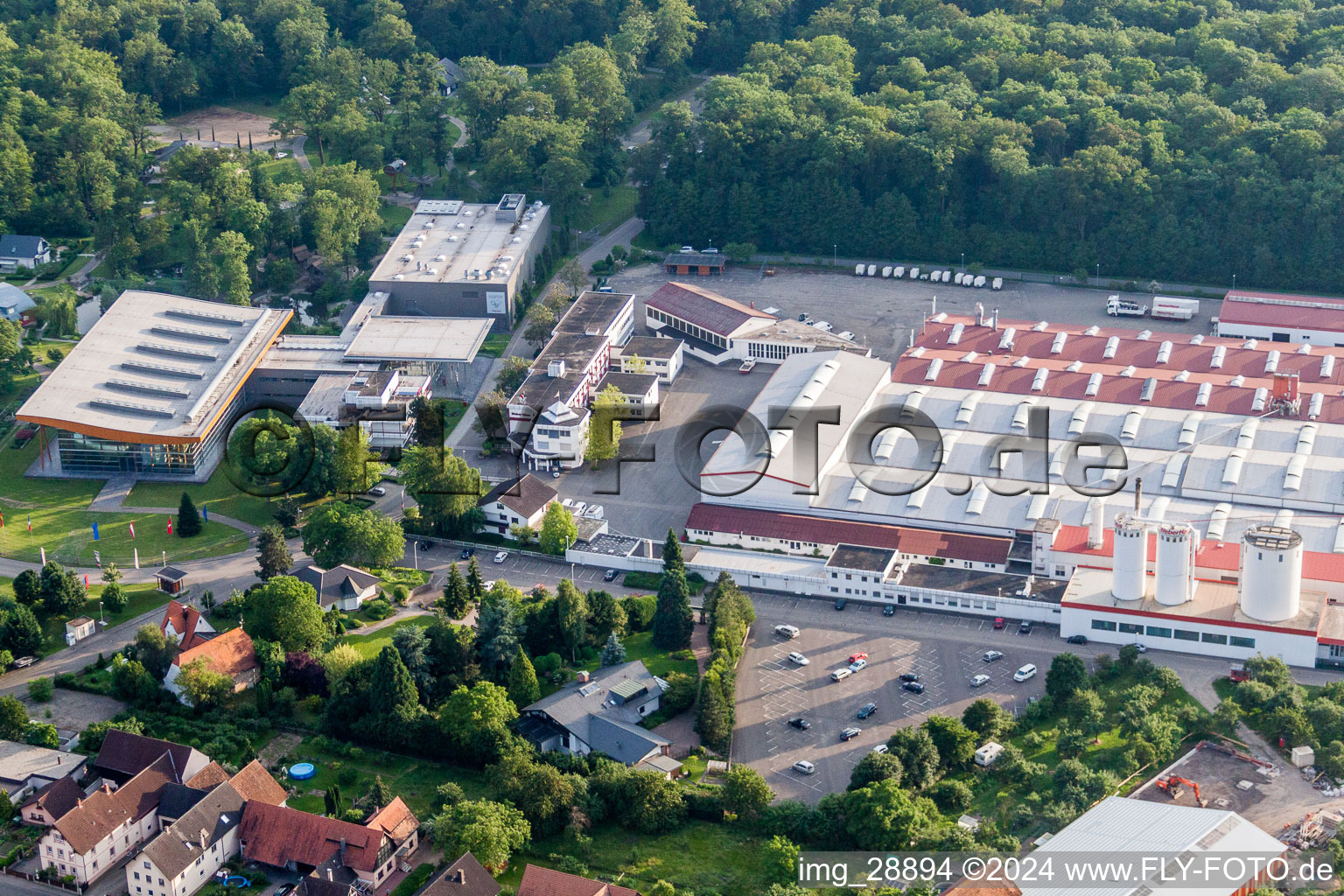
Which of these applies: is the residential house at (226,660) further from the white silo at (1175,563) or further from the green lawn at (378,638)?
the white silo at (1175,563)

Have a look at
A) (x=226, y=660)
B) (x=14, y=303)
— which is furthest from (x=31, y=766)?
(x=14, y=303)

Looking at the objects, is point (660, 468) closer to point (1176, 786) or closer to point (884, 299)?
point (884, 299)

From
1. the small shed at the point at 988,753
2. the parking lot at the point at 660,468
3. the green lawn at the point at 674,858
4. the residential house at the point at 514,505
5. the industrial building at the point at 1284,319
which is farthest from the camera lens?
the industrial building at the point at 1284,319

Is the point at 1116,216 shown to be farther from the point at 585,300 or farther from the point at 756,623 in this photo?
the point at 756,623

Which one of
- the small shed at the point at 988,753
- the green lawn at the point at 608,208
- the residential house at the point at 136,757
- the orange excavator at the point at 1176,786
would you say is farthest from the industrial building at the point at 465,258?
the orange excavator at the point at 1176,786

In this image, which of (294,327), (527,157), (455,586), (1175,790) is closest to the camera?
(1175,790)

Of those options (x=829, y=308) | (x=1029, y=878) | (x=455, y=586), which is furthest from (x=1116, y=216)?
(x=1029, y=878)

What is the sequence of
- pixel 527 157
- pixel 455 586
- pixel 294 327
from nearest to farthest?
1. pixel 455 586
2. pixel 294 327
3. pixel 527 157
